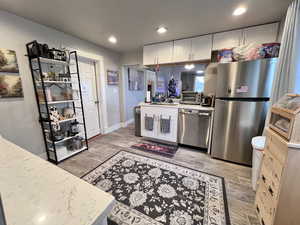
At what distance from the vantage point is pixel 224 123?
2.23m

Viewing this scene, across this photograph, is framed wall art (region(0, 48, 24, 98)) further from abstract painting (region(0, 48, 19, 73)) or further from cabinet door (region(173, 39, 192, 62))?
cabinet door (region(173, 39, 192, 62))

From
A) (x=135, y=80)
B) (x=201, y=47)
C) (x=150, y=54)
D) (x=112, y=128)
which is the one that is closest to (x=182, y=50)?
(x=201, y=47)

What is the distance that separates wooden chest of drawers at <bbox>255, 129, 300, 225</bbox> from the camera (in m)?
0.96

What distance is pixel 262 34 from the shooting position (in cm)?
215

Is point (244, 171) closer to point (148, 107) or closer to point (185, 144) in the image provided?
point (185, 144)

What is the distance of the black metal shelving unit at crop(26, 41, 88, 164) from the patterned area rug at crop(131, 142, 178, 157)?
1.23 m

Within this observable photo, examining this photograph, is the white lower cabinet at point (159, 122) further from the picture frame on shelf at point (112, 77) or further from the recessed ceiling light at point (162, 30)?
the recessed ceiling light at point (162, 30)

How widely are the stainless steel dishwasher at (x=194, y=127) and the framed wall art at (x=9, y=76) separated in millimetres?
2849

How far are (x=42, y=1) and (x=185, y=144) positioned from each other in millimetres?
3282

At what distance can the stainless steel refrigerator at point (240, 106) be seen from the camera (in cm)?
191

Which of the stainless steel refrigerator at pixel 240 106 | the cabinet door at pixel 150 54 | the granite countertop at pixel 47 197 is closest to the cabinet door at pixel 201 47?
the stainless steel refrigerator at pixel 240 106

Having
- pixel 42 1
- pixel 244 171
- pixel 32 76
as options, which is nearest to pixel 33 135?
pixel 32 76

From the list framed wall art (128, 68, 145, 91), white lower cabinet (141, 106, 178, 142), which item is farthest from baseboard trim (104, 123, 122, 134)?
framed wall art (128, 68, 145, 91)

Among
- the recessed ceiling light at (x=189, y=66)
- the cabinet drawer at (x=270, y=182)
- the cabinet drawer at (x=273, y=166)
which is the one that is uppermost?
the recessed ceiling light at (x=189, y=66)
